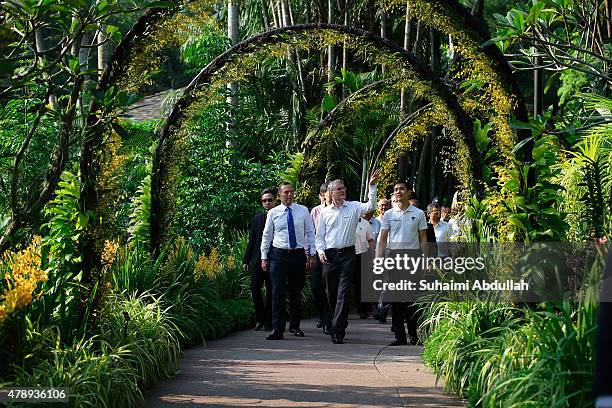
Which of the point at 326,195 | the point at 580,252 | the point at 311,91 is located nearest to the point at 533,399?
the point at 580,252

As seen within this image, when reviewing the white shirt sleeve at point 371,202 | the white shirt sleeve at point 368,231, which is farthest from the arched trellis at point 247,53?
the white shirt sleeve at point 368,231

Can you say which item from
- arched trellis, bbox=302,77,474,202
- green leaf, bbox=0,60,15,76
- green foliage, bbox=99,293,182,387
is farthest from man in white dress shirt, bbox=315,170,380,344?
green leaf, bbox=0,60,15,76

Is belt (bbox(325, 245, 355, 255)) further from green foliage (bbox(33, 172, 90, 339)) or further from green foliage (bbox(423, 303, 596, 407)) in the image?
green foliage (bbox(33, 172, 90, 339))

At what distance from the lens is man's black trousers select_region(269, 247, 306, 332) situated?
1153 cm

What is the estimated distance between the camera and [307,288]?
15398 millimetres

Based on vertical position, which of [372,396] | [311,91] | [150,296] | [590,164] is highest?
[311,91]

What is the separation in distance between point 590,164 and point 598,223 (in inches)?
49.7

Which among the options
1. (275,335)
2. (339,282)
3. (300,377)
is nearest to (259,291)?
(275,335)

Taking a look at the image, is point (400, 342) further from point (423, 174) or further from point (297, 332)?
point (423, 174)

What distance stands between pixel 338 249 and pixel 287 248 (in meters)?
0.78

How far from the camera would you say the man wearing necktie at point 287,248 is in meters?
11.7

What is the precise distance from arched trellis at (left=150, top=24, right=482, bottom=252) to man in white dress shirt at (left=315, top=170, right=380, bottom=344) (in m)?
1.90

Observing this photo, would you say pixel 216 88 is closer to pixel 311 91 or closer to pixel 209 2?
pixel 209 2

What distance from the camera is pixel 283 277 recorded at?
1175 centimetres
